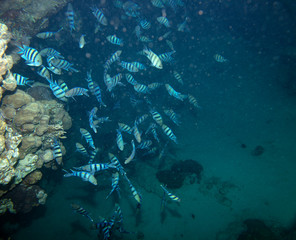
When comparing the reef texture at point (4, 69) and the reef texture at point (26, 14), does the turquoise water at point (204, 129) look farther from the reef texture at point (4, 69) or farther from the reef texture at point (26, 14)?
the reef texture at point (4, 69)

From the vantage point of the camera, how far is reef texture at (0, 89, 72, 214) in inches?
183

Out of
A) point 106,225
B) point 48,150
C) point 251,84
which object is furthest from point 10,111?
point 251,84

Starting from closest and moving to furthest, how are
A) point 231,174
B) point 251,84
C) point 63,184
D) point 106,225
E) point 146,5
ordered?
point 106,225
point 231,174
point 63,184
point 251,84
point 146,5

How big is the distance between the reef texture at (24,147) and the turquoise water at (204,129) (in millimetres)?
1819

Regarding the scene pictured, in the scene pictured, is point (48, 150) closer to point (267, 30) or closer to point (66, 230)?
point (66, 230)

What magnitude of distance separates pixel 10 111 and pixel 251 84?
482 inches

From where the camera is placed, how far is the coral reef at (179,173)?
23.0 ft

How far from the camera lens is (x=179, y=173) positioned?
23.7 feet

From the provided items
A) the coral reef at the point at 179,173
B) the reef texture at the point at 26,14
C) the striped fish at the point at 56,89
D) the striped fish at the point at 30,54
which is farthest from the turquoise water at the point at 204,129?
the striped fish at the point at 56,89

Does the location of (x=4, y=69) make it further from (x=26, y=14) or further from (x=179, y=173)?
(x=179, y=173)

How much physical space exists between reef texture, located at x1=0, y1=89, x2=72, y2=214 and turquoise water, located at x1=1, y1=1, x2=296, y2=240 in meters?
1.82

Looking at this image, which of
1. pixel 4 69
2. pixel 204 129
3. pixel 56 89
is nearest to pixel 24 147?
pixel 56 89

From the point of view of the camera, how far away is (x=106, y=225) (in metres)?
4.66

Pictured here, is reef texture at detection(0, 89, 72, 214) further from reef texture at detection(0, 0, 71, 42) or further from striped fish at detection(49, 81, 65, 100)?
reef texture at detection(0, 0, 71, 42)
